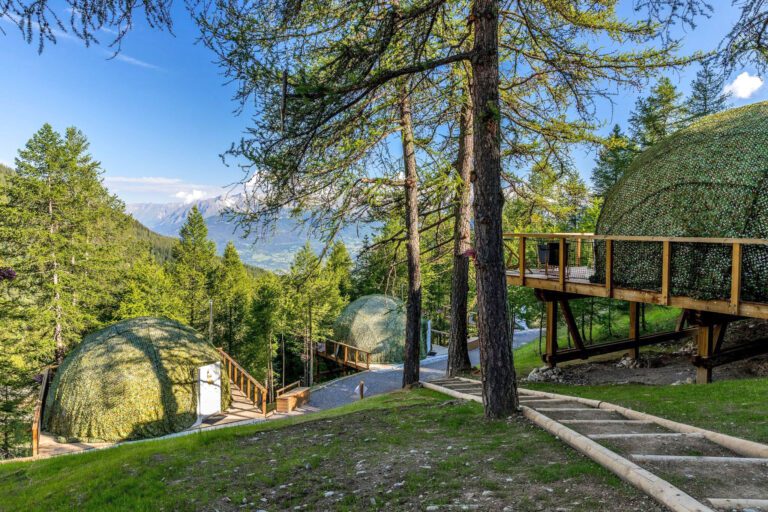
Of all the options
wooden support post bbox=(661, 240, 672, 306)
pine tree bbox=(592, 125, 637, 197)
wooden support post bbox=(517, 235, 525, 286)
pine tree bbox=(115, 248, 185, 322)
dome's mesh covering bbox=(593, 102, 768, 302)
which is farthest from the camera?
pine tree bbox=(115, 248, 185, 322)

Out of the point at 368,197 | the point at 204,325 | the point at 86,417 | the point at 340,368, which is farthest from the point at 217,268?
the point at 368,197

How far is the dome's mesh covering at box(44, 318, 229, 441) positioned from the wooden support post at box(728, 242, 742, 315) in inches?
559

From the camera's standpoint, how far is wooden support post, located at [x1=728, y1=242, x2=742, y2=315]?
5.95 metres

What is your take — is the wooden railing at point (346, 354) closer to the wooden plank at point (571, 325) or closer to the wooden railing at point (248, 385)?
the wooden railing at point (248, 385)

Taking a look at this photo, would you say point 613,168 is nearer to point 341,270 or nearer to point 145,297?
point 341,270

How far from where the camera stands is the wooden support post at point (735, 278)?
19.5ft

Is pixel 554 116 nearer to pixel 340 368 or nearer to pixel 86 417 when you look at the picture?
pixel 86 417

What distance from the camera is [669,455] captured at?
3465 millimetres

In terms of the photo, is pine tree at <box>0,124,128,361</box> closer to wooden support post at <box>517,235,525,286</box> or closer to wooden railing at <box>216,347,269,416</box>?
wooden railing at <box>216,347,269,416</box>

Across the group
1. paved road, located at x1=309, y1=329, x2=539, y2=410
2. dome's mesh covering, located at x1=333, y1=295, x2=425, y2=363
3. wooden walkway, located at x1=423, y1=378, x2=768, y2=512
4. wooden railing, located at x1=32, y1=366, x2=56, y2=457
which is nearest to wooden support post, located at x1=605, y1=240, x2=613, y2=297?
wooden walkway, located at x1=423, y1=378, x2=768, y2=512

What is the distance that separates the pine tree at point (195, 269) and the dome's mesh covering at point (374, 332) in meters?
10.1

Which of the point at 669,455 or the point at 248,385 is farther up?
the point at 669,455

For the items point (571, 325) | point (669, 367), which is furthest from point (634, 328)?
point (571, 325)

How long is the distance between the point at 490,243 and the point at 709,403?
370 cm
